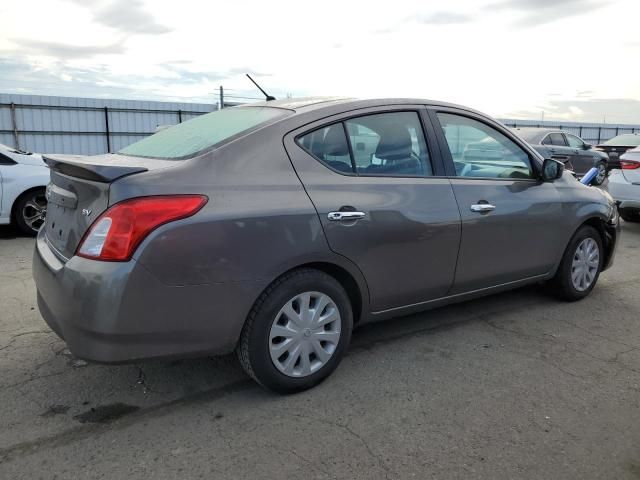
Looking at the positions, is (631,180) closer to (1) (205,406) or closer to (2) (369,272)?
(2) (369,272)

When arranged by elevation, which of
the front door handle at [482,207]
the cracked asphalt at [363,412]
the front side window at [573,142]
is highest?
the front side window at [573,142]

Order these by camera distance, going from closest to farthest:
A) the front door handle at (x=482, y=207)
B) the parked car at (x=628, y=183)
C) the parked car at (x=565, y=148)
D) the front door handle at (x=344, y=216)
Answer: the front door handle at (x=344, y=216) < the front door handle at (x=482, y=207) < the parked car at (x=628, y=183) < the parked car at (x=565, y=148)

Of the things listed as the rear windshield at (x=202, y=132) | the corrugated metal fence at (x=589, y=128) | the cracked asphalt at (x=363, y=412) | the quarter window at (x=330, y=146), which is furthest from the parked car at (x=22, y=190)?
the corrugated metal fence at (x=589, y=128)

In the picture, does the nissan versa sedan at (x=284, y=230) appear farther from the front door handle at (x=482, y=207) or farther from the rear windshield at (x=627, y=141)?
the rear windshield at (x=627, y=141)

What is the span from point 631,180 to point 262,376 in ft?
23.5

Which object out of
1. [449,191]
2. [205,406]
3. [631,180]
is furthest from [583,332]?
[631,180]

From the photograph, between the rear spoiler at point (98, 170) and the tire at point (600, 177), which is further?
the tire at point (600, 177)

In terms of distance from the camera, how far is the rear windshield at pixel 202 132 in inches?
117

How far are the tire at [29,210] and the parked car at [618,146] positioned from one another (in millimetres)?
14816

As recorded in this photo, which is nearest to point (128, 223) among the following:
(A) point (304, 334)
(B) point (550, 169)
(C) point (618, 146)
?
(A) point (304, 334)

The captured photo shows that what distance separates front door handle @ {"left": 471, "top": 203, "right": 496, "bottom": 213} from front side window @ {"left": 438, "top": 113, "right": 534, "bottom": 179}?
22 cm

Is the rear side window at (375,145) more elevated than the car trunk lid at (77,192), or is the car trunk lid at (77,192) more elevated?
the rear side window at (375,145)

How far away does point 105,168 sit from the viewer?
2.56 meters

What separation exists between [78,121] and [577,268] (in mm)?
18953
